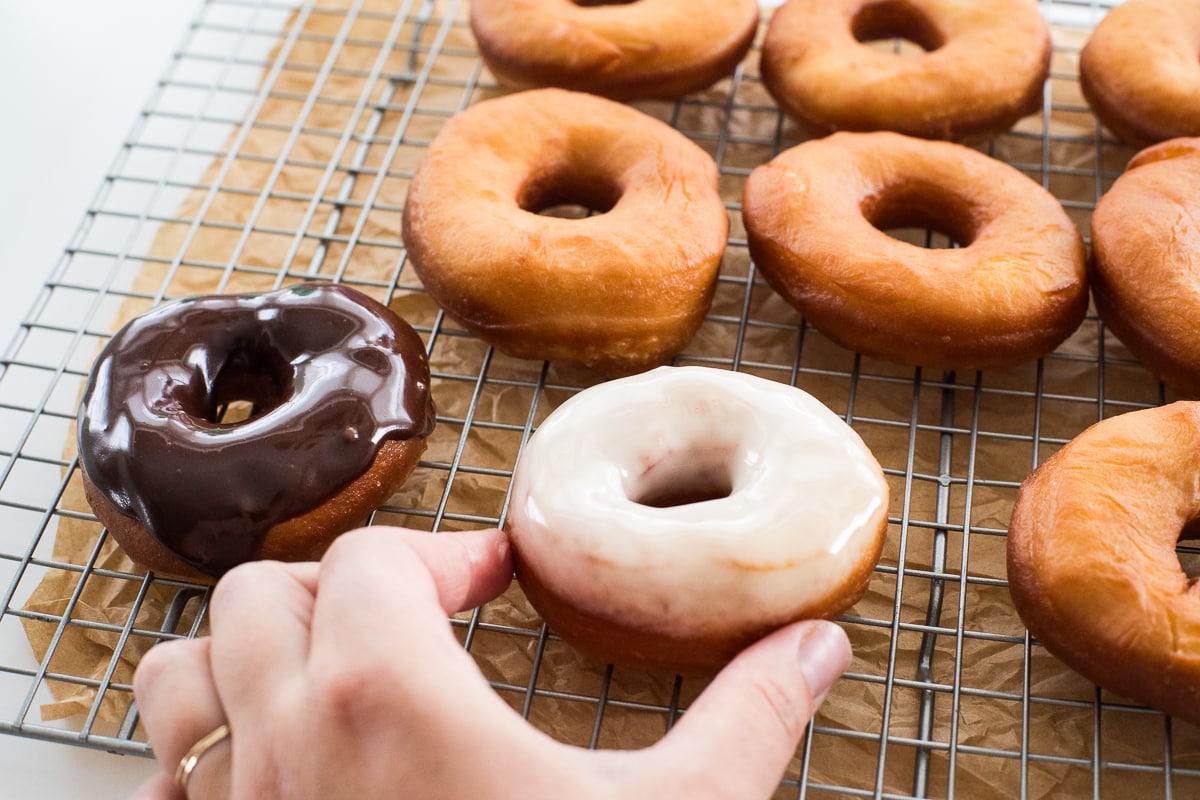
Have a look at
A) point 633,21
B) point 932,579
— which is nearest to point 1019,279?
point 932,579

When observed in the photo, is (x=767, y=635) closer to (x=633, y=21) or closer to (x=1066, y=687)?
(x=1066, y=687)

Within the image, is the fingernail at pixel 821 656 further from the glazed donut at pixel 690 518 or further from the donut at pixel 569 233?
the donut at pixel 569 233

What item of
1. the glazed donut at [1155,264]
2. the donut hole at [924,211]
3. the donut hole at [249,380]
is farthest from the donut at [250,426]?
the glazed donut at [1155,264]

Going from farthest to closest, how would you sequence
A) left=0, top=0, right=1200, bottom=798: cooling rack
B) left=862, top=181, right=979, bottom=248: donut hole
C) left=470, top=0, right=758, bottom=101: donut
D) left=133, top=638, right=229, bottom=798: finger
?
left=470, top=0, right=758, bottom=101: donut, left=862, top=181, right=979, bottom=248: donut hole, left=0, top=0, right=1200, bottom=798: cooling rack, left=133, top=638, right=229, bottom=798: finger

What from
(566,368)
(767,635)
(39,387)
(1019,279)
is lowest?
(39,387)

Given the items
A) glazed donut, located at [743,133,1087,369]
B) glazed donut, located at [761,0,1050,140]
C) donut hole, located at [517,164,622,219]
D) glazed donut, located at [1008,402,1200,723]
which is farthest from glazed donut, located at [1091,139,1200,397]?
donut hole, located at [517,164,622,219]

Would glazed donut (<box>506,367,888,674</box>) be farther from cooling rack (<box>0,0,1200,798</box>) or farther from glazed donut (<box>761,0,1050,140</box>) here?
glazed donut (<box>761,0,1050,140</box>)
